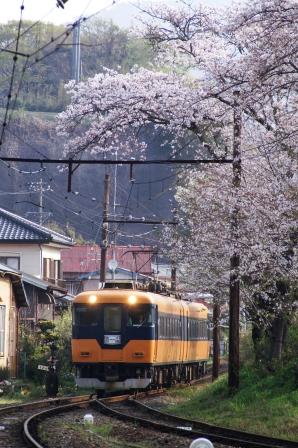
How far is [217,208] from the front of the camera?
23766 millimetres

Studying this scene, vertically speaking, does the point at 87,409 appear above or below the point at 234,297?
below

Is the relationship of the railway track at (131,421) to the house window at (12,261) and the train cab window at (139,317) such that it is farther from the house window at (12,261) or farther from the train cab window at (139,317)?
the house window at (12,261)

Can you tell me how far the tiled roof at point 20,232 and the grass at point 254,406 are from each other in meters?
23.6

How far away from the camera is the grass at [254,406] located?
16375 mm

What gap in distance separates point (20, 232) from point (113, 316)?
23.1 meters

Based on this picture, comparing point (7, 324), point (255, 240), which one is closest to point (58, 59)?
point (7, 324)

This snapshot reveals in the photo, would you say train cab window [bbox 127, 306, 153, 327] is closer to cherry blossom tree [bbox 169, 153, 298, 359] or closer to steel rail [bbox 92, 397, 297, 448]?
cherry blossom tree [bbox 169, 153, 298, 359]

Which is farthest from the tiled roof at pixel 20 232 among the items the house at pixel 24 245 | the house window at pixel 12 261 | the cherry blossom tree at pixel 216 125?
the cherry blossom tree at pixel 216 125

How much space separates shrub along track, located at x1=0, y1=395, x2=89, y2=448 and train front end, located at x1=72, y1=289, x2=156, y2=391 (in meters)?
1.01

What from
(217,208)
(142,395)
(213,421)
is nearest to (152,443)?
(213,421)

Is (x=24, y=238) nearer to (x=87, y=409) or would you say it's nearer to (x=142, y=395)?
(x=142, y=395)

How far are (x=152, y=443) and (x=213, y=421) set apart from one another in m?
4.58

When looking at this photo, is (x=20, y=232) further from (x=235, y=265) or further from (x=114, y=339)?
(x=235, y=265)

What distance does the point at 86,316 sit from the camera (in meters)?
25.4
